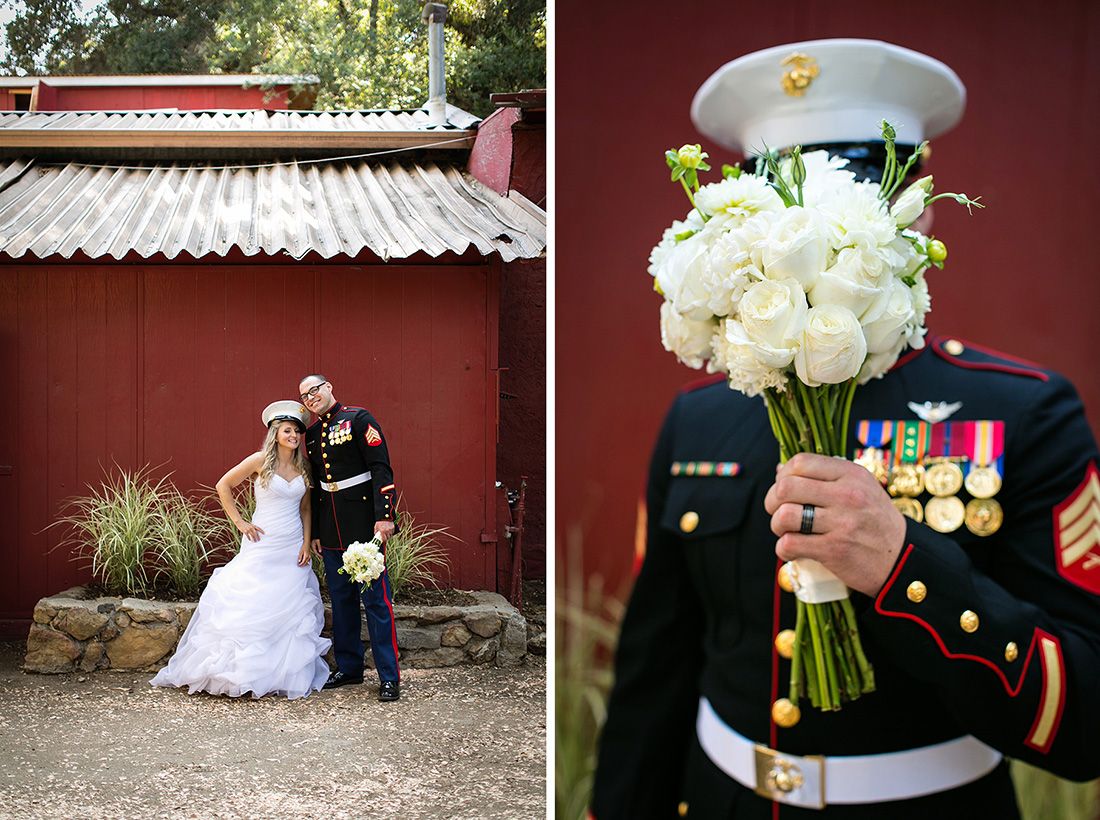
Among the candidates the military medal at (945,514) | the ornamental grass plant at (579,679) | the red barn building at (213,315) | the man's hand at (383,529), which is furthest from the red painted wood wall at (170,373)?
the military medal at (945,514)

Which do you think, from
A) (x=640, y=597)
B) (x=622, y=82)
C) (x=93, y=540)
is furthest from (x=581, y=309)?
(x=93, y=540)

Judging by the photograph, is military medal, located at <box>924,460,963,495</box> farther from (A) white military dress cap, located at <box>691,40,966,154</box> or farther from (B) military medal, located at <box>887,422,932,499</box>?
(A) white military dress cap, located at <box>691,40,966,154</box>

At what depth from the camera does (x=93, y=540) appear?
3.33 metres

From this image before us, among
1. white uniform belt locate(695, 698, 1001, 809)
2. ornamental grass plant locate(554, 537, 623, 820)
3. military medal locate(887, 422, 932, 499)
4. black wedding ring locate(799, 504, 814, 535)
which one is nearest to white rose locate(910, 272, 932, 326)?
military medal locate(887, 422, 932, 499)

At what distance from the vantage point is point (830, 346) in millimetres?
958

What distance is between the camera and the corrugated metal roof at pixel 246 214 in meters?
3.17

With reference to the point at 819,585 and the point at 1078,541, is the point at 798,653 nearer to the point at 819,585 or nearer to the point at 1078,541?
→ the point at 819,585

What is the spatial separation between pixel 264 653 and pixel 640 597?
7.39ft

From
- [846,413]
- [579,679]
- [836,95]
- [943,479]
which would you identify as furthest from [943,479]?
[579,679]

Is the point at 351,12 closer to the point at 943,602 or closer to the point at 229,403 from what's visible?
the point at 229,403

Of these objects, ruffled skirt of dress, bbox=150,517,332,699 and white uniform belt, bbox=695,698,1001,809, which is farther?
ruffled skirt of dress, bbox=150,517,332,699

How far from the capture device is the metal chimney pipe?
336cm

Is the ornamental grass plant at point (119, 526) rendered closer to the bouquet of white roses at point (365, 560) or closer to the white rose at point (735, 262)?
the bouquet of white roses at point (365, 560)

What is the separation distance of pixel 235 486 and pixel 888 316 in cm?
272
